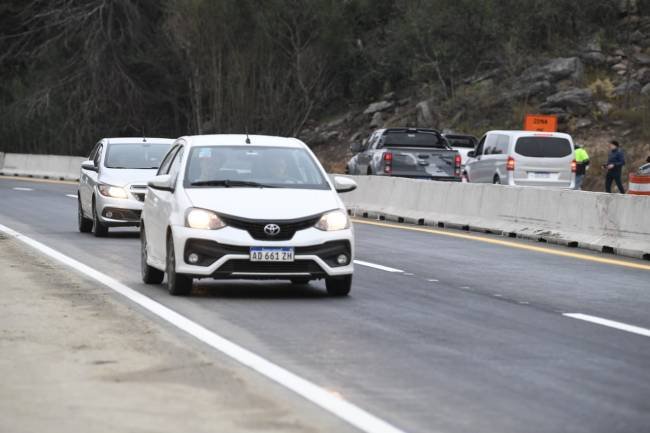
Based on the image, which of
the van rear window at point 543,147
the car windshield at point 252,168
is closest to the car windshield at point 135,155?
the car windshield at point 252,168

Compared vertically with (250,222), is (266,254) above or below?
below

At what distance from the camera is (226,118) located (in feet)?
216

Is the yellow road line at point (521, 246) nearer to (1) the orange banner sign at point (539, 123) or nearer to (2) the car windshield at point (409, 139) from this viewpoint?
(2) the car windshield at point (409, 139)

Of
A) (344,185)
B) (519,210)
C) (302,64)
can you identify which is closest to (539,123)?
(302,64)

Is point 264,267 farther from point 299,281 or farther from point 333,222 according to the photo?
point 299,281

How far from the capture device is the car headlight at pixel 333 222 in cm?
1448

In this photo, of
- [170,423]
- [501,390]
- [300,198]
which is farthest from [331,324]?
[170,423]

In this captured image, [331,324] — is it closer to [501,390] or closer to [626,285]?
[501,390]

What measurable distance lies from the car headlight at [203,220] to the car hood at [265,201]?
2.1 inches

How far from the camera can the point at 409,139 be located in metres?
39.4

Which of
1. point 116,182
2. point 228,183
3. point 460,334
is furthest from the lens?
point 116,182

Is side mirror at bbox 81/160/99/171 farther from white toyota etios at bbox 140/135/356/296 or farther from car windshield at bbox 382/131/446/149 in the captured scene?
car windshield at bbox 382/131/446/149

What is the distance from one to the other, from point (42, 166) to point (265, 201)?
45627 millimetres

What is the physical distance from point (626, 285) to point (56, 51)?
54.5 m
